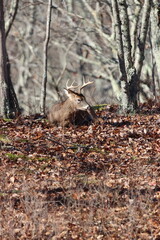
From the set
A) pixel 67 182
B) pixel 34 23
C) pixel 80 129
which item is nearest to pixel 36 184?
pixel 67 182

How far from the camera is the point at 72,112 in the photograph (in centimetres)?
1371

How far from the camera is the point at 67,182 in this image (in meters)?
9.17

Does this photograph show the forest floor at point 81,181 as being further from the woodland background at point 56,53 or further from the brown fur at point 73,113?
the woodland background at point 56,53

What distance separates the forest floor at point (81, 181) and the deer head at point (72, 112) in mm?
443

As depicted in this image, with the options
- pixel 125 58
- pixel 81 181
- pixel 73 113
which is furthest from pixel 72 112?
pixel 81 181

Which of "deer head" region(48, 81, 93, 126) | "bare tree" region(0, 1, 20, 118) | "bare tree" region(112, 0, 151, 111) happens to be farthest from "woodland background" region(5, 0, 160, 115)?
"deer head" region(48, 81, 93, 126)

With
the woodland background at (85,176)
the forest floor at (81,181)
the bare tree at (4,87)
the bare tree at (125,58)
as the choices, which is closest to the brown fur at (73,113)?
the woodland background at (85,176)

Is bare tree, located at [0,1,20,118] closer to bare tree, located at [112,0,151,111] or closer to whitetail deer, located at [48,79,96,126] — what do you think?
whitetail deer, located at [48,79,96,126]

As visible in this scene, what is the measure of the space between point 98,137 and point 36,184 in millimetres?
2967

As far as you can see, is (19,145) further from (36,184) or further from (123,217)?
(123,217)

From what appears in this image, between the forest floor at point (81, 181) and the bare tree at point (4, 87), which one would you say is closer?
the forest floor at point (81, 181)

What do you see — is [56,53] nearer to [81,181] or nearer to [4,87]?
[4,87]

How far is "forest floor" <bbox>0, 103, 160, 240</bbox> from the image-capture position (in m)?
7.68

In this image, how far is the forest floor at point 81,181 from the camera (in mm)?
7680
